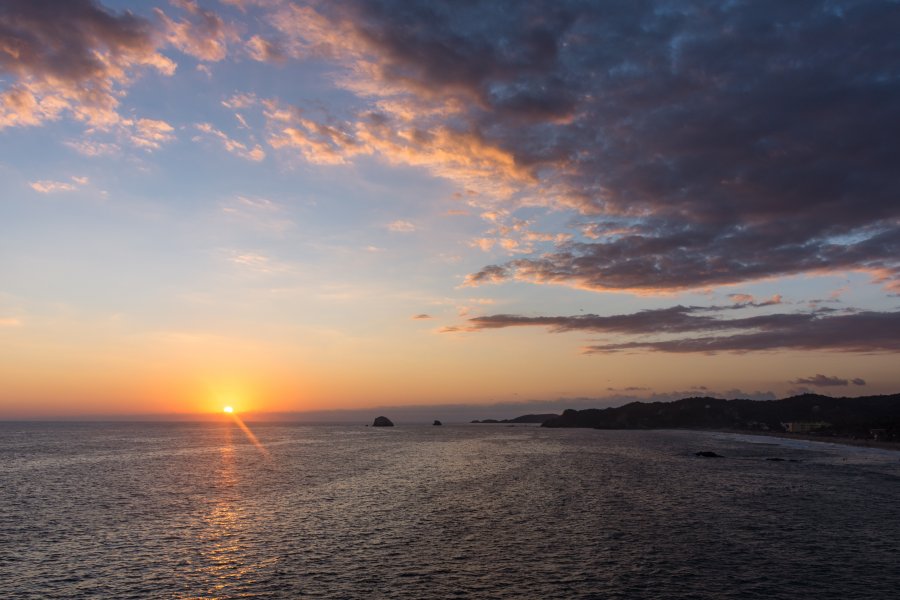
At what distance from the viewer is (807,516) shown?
6419cm

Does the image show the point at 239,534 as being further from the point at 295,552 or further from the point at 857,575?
the point at 857,575

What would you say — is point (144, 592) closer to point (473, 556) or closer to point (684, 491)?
point (473, 556)

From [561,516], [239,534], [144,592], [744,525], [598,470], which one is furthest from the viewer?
[598,470]

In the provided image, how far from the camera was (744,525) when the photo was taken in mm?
59125

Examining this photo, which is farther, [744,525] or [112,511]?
[112,511]

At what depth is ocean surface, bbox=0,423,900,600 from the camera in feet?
126

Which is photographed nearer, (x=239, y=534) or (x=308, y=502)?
(x=239, y=534)

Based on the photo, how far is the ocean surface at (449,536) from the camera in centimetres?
3853

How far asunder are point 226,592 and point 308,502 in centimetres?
3821

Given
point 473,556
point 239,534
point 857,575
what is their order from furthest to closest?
point 239,534 < point 473,556 < point 857,575

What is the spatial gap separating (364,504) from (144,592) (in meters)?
37.4

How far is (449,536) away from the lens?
53531 millimetres

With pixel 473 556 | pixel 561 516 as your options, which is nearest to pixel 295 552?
pixel 473 556

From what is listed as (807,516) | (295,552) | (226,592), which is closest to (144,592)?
(226,592)
